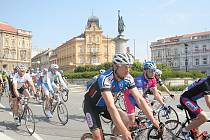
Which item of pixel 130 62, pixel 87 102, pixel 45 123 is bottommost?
pixel 45 123

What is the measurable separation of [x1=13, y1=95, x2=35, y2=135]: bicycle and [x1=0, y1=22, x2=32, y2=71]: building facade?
110 meters

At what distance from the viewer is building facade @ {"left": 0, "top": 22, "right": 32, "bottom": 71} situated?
117312 millimetres

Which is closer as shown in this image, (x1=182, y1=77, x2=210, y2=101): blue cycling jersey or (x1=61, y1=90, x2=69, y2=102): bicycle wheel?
(x1=182, y1=77, x2=210, y2=101): blue cycling jersey

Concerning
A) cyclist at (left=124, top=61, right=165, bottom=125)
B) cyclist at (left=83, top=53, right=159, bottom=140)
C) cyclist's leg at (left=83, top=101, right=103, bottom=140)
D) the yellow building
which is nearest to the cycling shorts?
cyclist at (left=83, top=53, right=159, bottom=140)

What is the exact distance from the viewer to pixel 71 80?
45312 mm

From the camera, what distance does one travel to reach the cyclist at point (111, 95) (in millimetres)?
5073

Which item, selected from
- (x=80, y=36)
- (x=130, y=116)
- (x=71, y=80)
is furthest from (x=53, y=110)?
(x=80, y=36)

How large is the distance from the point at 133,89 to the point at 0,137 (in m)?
4.78

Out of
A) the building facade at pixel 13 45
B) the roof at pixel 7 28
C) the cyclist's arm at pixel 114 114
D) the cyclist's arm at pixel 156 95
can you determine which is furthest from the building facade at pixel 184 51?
the cyclist's arm at pixel 114 114

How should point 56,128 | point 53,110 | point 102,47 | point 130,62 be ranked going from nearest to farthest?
point 130,62, point 56,128, point 53,110, point 102,47

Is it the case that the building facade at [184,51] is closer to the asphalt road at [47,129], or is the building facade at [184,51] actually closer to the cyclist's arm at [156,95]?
the asphalt road at [47,129]

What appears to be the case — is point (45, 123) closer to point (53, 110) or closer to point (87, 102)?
point (53, 110)

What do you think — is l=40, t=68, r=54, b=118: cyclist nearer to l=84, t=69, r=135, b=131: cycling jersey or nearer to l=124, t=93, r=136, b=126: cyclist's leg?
l=124, t=93, r=136, b=126: cyclist's leg

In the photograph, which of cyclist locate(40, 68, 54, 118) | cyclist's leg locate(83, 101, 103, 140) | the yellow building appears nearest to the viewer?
cyclist's leg locate(83, 101, 103, 140)
